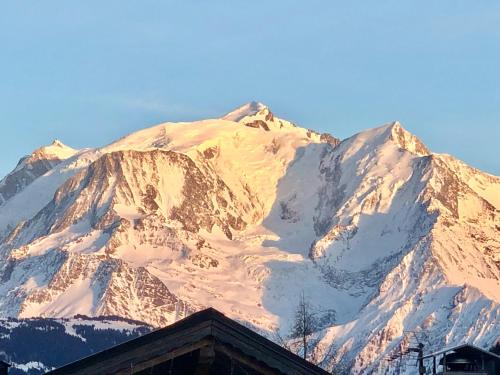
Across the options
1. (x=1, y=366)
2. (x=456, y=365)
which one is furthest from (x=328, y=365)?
(x=1, y=366)

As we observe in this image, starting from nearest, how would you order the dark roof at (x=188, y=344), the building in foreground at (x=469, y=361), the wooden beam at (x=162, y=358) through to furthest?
1. the wooden beam at (x=162, y=358)
2. the dark roof at (x=188, y=344)
3. the building in foreground at (x=469, y=361)

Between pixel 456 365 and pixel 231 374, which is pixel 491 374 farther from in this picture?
pixel 231 374

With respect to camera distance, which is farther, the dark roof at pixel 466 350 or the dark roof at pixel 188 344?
the dark roof at pixel 466 350

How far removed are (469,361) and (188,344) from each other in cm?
2020

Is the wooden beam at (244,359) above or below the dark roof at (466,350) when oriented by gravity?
below

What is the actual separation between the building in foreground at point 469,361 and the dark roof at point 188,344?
18219 mm

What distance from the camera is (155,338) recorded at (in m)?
16.5

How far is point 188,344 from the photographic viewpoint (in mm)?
16203

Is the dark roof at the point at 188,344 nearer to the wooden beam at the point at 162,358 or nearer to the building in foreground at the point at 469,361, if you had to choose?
the wooden beam at the point at 162,358

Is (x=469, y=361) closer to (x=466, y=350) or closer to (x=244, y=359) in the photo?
(x=466, y=350)

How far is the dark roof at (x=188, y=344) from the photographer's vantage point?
16266mm

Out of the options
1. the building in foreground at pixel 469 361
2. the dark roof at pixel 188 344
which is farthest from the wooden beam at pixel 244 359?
the building in foreground at pixel 469 361

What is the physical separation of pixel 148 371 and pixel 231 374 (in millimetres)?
717

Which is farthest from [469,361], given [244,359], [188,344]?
[188,344]
